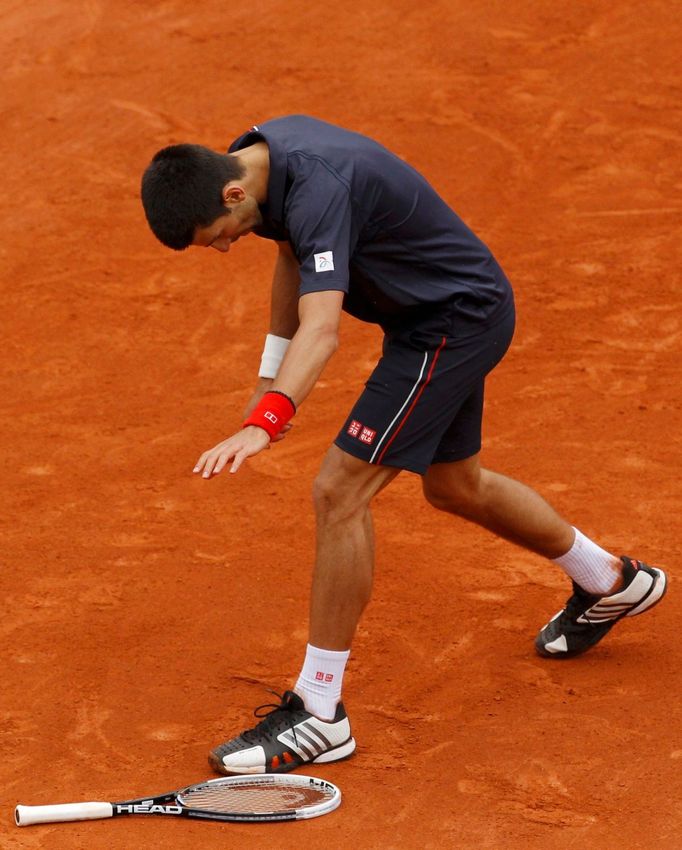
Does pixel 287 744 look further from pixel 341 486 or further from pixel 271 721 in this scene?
pixel 341 486

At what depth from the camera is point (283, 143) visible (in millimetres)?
4344

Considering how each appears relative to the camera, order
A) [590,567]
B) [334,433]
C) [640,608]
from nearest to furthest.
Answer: [590,567] < [640,608] < [334,433]

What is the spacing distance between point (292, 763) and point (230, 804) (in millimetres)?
368

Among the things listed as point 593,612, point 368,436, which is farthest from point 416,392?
point 593,612

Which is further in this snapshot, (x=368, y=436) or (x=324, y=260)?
(x=368, y=436)

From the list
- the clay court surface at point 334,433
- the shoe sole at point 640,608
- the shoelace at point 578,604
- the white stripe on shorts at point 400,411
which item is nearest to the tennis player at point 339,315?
the white stripe on shorts at point 400,411

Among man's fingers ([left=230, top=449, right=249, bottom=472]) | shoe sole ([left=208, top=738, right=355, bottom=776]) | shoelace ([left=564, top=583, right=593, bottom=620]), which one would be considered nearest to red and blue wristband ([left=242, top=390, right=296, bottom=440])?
man's fingers ([left=230, top=449, right=249, bottom=472])

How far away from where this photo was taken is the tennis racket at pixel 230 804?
416 centimetres

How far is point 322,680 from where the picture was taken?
15.1ft

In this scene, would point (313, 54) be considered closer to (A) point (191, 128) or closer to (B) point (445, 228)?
(A) point (191, 128)

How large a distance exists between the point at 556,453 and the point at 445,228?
266cm

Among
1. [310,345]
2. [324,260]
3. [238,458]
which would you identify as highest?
[324,260]

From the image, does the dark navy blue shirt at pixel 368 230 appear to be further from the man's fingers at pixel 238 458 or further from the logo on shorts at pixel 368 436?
the man's fingers at pixel 238 458

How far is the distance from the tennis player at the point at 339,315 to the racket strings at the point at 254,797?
127 mm
